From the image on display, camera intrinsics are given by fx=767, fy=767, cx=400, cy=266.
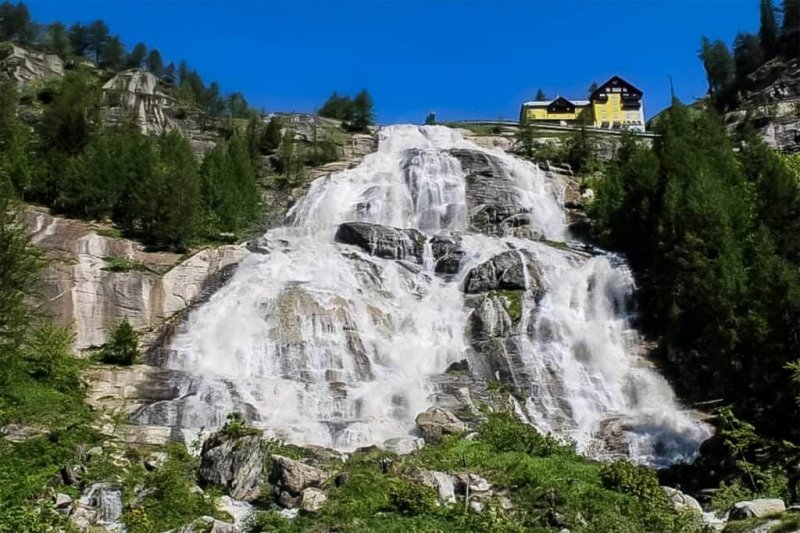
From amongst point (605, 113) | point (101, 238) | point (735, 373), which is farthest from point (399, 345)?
point (605, 113)

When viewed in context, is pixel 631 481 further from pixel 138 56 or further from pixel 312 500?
pixel 138 56

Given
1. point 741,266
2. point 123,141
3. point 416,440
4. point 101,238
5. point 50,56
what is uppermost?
point 50,56

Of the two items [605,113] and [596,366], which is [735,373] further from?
[605,113]

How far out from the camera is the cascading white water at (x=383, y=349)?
25.0 meters

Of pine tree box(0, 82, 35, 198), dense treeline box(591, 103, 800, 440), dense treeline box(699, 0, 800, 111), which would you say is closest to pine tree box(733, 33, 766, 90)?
dense treeline box(699, 0, 800, 111)

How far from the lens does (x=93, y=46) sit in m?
104

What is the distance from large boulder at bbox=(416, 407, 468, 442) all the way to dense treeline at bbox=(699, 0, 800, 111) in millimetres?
64796

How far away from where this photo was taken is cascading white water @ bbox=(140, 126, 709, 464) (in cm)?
2495

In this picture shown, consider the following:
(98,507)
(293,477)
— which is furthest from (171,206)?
(293,477)

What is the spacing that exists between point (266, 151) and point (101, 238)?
2753cm

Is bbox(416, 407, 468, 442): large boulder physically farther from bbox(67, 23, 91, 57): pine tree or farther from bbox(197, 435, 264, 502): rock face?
bbox(67, 23, 91, 57): pine tree

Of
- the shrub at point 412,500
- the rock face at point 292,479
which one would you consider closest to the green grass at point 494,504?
the shrub at point 412,500

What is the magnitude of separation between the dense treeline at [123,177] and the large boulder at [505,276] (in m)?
14.8

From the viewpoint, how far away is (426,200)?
51.0 m
